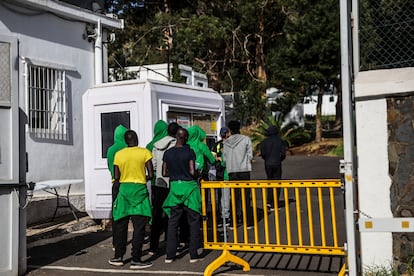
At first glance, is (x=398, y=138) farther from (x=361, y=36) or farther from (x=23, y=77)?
(x=23, y=77)

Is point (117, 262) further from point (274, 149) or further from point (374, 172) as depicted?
point (274, 149)

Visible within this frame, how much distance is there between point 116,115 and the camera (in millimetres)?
9266

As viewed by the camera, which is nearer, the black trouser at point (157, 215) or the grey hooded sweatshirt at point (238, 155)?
the black trouser at point (157, 215)

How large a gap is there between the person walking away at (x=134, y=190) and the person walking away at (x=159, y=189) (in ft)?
2.21

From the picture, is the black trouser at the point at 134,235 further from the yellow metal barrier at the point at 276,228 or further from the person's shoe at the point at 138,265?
the yellow metal barrier at the point at 276,228

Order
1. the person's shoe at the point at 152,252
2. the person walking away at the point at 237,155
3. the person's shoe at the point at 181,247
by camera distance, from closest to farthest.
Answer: the person's shoe at the point at 152,252
the person's shoe at the point at 181,247
the person walking away at the point at 237,155

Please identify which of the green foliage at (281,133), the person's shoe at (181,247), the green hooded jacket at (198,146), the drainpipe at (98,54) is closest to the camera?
the person's shoe at (181,247)

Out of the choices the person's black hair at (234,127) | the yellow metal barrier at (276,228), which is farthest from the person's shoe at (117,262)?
the person's black hair at (234,127)

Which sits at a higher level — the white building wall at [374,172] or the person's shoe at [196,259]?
the white building wall at [374,172]

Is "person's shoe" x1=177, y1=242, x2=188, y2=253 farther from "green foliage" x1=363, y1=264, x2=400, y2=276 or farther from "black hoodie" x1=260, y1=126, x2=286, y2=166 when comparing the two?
"black hoodie" x1=260, y1=126, x2=286, y2=166

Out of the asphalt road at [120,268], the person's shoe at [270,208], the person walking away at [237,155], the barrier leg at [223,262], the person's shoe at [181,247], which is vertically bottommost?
the asphalt road at [120,268]

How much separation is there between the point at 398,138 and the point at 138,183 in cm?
308

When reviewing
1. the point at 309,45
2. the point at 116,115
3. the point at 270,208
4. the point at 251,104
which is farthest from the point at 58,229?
the point at 251,104

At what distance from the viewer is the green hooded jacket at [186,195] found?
22.7ft
